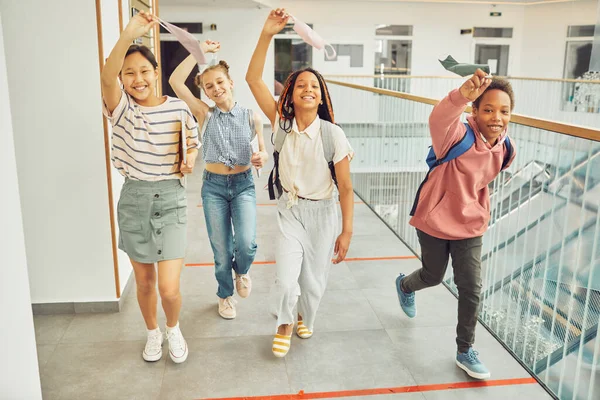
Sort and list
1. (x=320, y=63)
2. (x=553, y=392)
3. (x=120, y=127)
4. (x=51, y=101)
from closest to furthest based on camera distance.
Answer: (x=120, y=127), (x=553, y=392), (x=51, y=101), (x=320, y=63)

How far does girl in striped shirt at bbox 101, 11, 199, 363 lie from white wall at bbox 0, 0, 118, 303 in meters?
0.64

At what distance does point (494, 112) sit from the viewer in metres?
2.54

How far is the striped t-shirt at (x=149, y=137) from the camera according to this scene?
2.49 metres

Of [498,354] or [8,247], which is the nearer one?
[8,247]

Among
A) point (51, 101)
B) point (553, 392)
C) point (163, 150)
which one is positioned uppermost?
point (51, 101)

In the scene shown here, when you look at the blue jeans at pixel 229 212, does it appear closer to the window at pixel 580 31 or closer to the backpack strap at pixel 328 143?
the backpack strap at pixel 328 143

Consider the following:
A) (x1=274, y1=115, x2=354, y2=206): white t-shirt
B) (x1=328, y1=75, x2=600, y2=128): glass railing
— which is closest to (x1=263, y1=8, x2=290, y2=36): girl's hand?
(x1=274, y1=115, x2=354, y2=206): white t-shirt

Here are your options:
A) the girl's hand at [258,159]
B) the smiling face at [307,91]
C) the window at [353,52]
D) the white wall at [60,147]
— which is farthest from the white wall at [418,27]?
the smiling face at [307,91]

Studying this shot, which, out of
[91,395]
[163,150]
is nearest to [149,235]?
[163,150]

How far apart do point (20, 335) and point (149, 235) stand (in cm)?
82

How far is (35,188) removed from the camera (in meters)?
3.22

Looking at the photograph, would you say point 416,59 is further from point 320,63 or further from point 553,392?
point 553,392

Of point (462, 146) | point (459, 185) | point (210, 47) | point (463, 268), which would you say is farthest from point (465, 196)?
point (210, 47)

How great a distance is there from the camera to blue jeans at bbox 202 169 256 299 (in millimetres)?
3080
